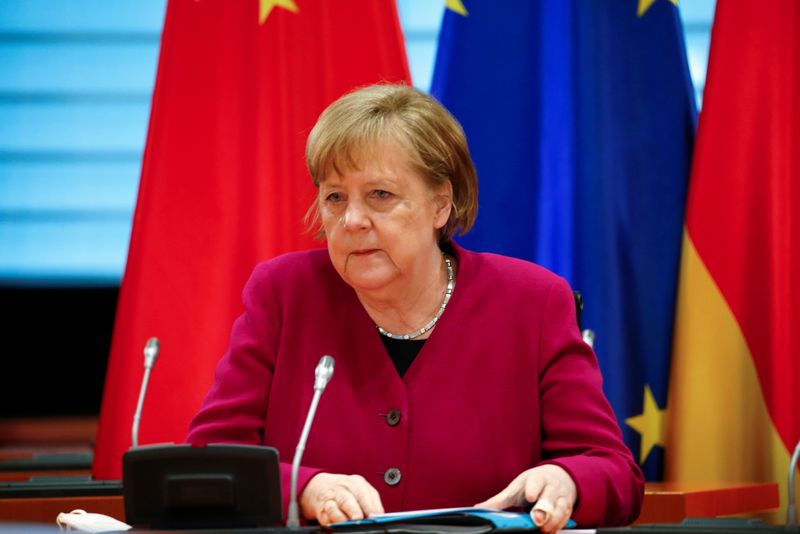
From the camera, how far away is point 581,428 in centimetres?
185

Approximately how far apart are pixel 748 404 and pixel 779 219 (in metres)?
0.49

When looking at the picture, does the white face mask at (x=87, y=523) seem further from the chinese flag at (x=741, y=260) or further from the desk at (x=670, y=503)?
the chinese flag at (x=741, y=260)

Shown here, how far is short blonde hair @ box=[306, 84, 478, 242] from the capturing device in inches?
73.9

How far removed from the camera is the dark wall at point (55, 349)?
3.66m

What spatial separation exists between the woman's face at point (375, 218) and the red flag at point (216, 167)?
104 cm

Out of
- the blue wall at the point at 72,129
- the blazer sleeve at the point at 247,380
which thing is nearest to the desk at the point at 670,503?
the blazer sleeve at the point at 247,380

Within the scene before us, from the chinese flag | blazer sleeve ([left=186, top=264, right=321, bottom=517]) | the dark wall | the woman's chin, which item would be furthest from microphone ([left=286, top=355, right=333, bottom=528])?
the dark wall

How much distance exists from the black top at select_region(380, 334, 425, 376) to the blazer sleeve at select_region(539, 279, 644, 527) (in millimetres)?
228

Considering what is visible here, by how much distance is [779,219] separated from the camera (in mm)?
2854

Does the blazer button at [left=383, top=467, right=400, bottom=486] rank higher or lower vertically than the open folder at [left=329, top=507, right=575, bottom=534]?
higher

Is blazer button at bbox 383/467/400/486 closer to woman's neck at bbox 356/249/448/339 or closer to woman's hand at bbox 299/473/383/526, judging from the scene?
woman's hand at bbox 299/473/383/526

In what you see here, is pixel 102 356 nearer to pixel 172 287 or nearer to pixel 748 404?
pixel 172 287

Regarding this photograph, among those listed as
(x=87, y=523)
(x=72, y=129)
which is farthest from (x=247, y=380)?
(x=72, y=129)

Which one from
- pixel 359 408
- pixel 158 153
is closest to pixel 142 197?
pixel 158 153
